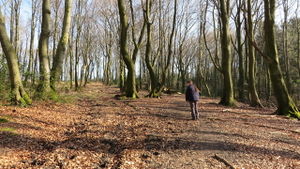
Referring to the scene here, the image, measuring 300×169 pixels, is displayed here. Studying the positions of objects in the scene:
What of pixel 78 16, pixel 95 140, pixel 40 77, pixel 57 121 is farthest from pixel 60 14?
pixel 95 140

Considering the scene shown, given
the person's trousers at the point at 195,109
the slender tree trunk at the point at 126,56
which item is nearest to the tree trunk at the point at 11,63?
the person's trousers at the point at 195,109

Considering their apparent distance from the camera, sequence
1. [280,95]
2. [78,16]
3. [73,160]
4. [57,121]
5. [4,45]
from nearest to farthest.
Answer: [73,160], [57,121], [4,45], [280,95], [78,16]

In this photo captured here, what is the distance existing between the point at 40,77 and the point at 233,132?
30.7 ft

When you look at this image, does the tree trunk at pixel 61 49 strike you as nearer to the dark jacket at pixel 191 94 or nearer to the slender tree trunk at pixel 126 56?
the slender tree trunk at pixel 126 56

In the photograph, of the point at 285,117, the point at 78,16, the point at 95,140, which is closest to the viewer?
the point at 95,140

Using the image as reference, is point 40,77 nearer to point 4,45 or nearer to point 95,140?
point 4,45

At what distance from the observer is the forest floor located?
438 cm

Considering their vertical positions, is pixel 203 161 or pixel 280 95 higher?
pixel 280 95

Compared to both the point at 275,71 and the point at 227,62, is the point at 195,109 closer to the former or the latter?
the point at 275,71

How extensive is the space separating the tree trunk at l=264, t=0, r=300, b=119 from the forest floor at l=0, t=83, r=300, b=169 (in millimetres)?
2565

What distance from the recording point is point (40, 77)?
35.2ft

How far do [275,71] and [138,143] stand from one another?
884 cm

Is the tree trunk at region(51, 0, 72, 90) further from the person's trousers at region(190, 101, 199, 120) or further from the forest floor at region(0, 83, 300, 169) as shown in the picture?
the person's trousers at region(190, 101, 199, 120)

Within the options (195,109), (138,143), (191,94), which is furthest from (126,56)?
(138,143)
